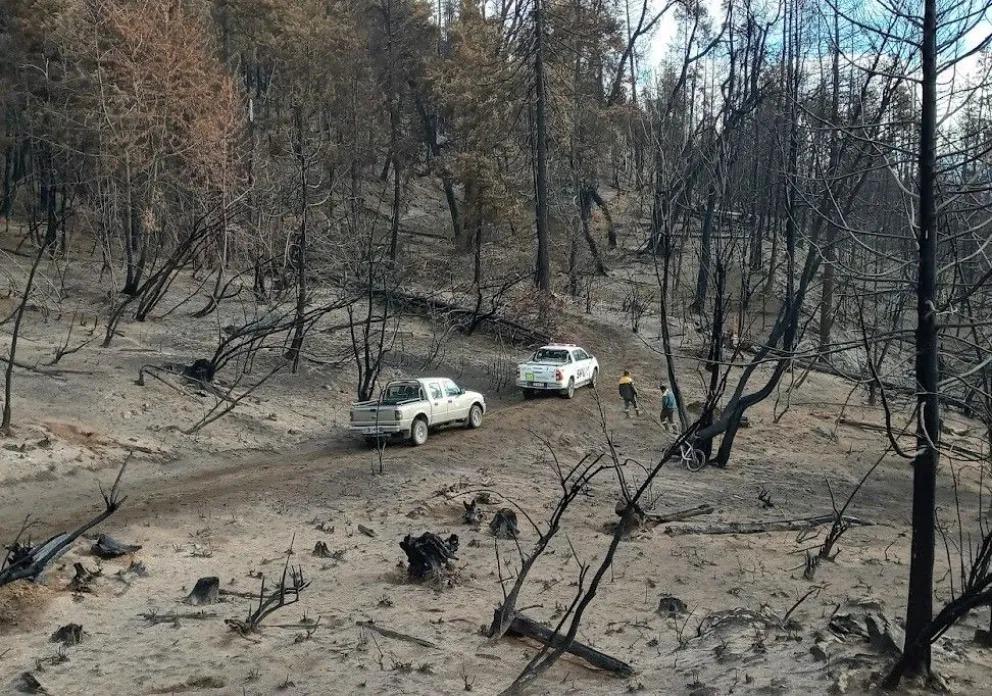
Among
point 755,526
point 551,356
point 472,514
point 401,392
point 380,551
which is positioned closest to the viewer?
point 380,551

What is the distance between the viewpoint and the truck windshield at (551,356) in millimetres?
25594

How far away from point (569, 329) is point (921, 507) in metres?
26.3

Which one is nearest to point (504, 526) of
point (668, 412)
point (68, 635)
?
point (68, 635)

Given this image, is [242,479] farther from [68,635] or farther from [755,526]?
[755,526]

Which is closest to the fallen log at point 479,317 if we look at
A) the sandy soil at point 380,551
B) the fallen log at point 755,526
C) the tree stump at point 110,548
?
the sandy soil at point 380,551

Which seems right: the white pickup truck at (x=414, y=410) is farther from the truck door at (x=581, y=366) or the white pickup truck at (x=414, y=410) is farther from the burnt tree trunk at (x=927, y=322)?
the burnt tree trunk at (x=927, y=322)

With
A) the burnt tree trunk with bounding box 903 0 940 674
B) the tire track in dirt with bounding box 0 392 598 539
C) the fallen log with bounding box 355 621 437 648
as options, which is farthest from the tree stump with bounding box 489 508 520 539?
the burnt tree trunk with bounding box 903 0 940 674

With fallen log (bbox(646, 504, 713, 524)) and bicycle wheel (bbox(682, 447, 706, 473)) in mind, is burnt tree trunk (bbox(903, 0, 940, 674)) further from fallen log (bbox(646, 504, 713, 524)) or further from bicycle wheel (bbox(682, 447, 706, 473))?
bicycle wheel (bbox(682, 447, 706, 473))

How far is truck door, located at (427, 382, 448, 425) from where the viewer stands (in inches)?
781

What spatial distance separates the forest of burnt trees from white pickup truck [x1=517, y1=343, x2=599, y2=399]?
160 inches

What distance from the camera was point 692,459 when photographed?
19.1m

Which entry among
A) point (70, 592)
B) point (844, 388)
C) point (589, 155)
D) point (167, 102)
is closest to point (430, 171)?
point (589, 155)

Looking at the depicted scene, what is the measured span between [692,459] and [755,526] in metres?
5.01

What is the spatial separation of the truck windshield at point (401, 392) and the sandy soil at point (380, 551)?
1.26 m
